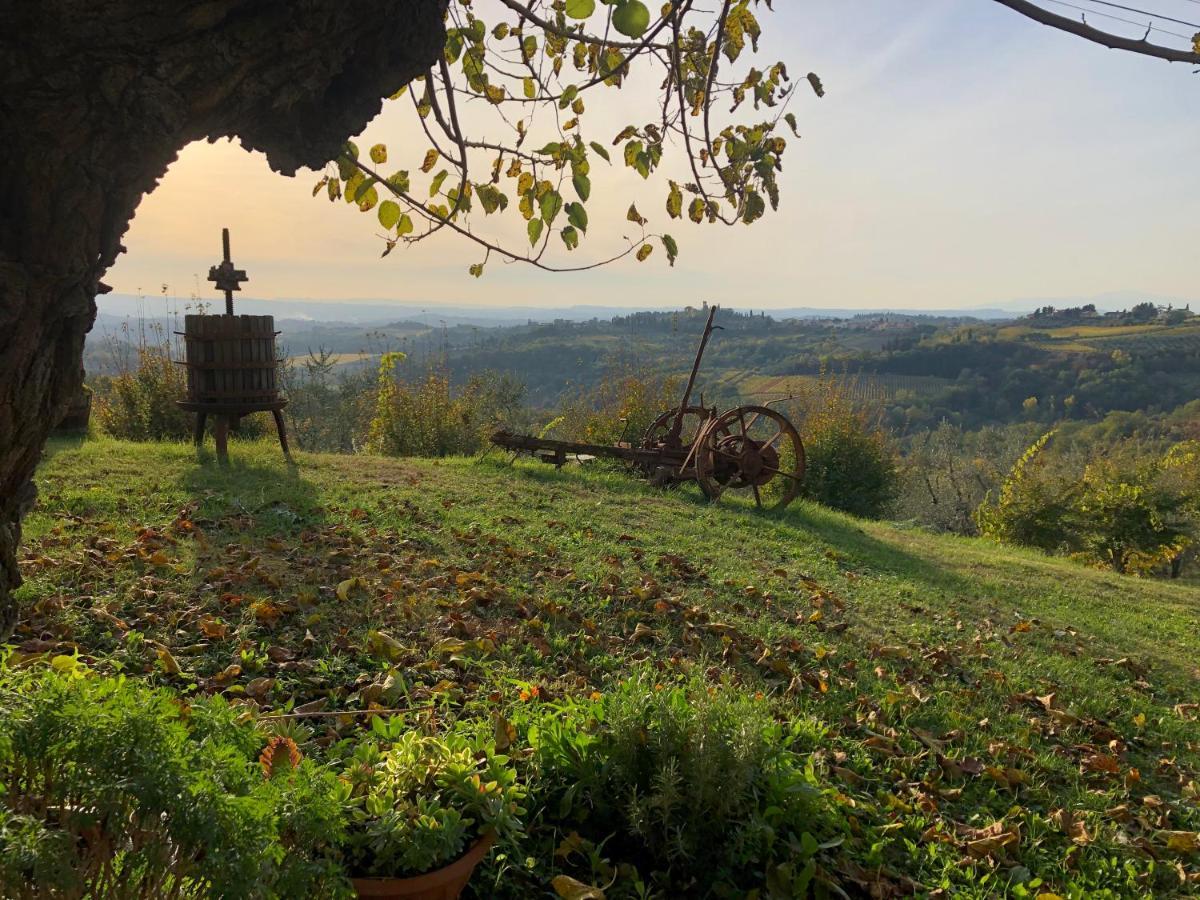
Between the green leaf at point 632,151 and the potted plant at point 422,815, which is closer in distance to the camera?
the potted plant at point 422,815

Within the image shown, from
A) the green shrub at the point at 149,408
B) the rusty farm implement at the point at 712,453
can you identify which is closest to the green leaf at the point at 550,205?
the rusty farm implement at the point at 712,453

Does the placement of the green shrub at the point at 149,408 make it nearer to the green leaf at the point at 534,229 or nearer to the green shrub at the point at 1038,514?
the green leaf at the point at 534,229

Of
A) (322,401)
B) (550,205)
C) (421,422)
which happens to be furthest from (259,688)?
(322,401)

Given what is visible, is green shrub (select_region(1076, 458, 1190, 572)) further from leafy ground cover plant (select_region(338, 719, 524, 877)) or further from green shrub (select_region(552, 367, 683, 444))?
leafy ground cover plant (select_region(338, 719, 524, 877))

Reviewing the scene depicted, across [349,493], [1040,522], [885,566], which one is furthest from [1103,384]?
[349,493]

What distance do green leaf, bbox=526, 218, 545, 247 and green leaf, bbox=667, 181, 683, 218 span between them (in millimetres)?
525

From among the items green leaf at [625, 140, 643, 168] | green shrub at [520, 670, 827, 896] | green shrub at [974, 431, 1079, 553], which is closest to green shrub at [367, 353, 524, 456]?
green leaf at [625, 140, 643, 168]

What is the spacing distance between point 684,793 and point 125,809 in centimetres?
133

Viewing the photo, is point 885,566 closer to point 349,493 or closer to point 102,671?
point 349,493

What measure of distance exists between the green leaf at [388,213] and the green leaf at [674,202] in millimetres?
909

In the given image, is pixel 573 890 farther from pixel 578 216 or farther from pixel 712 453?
pixel 712 453

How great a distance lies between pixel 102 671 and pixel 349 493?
3.82 meters

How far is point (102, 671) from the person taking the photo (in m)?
2.74

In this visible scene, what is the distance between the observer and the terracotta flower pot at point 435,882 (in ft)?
5.02
